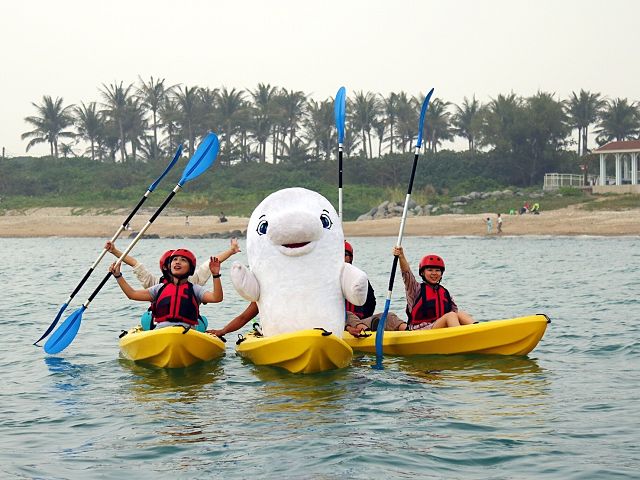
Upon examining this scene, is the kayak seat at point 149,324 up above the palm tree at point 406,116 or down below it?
below

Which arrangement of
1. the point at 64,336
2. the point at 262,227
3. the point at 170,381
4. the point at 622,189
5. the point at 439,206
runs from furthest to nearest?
the point at 439,206, the point at 622,189, the point at 64,336, the point at 262,227, the point at 170,381

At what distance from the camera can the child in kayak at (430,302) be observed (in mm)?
10320

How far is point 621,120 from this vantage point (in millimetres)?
71000

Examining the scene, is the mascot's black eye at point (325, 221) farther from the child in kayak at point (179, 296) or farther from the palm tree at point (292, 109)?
the palm tree at point (292, 109)

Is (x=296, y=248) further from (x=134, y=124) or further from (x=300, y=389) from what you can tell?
(x=134, y=124)

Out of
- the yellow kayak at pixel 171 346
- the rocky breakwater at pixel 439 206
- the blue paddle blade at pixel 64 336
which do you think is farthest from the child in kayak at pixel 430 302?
the rocky breakwater at pixel 439 206

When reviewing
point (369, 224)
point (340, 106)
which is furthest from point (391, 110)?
point (340, 106)

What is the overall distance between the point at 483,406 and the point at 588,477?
2.04 metres

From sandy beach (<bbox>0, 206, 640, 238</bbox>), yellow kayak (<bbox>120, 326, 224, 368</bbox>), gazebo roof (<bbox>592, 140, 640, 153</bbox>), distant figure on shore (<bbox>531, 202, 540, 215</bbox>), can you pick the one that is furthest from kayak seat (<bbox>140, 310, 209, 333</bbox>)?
gazebo roof (<bbox>592, 140, 640, 153</bbox>)

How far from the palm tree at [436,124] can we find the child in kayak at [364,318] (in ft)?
196

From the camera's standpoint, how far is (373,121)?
72.0 m

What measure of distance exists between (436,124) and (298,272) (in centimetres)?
6290

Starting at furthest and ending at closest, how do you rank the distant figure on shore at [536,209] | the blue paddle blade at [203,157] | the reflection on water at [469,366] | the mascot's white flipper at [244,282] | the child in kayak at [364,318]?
the distant figure on shore at [536,209]
the blue paddle blade at [203,157]
the child in kayak at [364,318]
the mascot's white flipper at [244,282]
the reflection on water at [469,366]

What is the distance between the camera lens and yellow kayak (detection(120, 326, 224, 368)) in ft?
31.3
